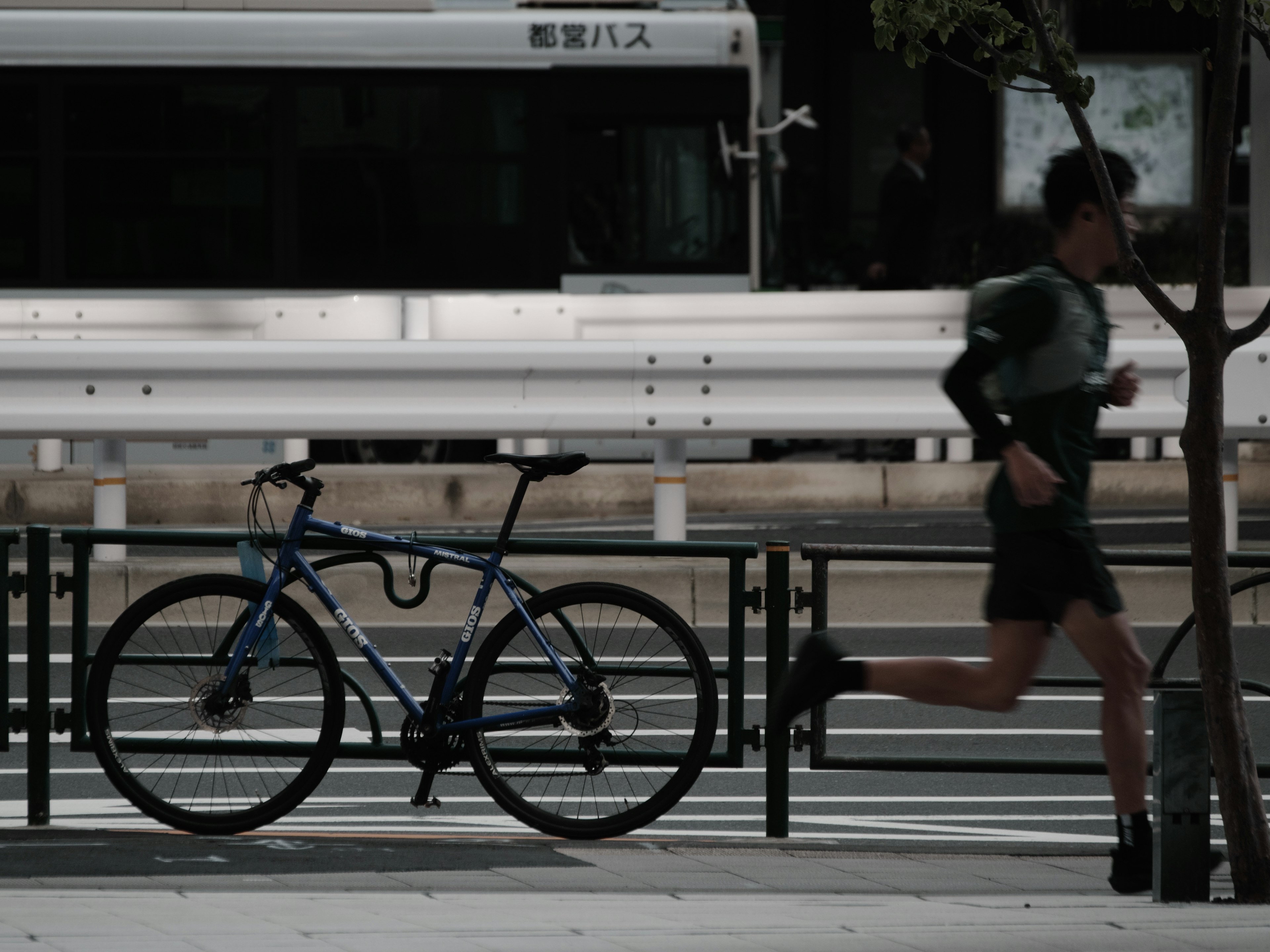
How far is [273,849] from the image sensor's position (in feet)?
18.4

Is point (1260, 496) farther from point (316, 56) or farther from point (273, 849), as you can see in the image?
point (273, 849)

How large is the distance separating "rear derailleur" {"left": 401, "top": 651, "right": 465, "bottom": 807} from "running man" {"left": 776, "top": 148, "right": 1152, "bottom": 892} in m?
1.25

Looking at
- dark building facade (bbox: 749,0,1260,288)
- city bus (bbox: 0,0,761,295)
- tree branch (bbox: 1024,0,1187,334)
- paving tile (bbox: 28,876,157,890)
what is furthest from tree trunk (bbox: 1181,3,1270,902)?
dark building facade (bbox: 749,0,1260,288)

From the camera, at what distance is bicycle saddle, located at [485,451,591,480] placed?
5895 mm

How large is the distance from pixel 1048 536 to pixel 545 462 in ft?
5.44

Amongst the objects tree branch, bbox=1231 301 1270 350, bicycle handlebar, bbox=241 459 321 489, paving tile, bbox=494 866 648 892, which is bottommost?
paving tile, bbox=494 866 648 892

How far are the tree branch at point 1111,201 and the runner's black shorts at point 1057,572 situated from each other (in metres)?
0.63

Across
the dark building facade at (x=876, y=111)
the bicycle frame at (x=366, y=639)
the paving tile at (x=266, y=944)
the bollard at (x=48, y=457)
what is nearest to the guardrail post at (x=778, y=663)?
the bicycle frame at (x=366, y=639)

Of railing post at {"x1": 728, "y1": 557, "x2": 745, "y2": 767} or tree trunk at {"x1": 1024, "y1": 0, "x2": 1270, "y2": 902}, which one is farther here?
railing post at {"x1": 728, "y1": 557, "x2": 745, "y2": 767}

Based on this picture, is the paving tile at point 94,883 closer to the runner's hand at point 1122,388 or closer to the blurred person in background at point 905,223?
the runner's hand at point 1122,388

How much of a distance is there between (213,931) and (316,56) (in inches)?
501

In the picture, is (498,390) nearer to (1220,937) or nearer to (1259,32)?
(1259,32)

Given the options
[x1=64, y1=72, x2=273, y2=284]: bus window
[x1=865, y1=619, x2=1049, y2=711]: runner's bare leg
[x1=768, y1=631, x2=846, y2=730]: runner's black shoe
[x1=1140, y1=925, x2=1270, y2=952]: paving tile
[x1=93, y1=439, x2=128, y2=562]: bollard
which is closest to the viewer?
[x1=1140, y1=925, x2=1270, y2=952]: paving tile

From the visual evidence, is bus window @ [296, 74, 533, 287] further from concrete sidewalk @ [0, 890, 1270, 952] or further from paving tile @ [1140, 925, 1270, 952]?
paving tile @ [1140, 925, 1270, 952]
